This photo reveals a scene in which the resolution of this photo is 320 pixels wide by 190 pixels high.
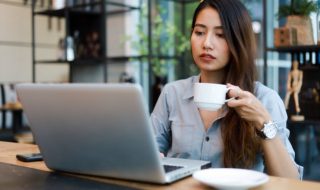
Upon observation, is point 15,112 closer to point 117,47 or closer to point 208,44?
point 117,47

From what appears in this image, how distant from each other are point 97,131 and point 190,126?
545 millimetres

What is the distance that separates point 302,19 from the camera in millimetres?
2355

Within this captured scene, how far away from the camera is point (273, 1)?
2.59m

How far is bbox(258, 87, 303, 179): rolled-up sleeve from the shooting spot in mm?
1241

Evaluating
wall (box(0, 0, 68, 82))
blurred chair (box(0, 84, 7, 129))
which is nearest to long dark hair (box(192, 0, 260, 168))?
blurred chair (box(0, 84, 7, 129))

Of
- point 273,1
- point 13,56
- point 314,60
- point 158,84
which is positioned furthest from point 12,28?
point 314,60

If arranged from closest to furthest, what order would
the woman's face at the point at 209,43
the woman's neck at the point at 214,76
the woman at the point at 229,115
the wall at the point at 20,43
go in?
the woman at the point at 229,115 → the woman's face at the point at 209,43 → the woman's neck at the point at 214,76 → the wall at the point at 20,43

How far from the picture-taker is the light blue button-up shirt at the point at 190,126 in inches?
50.3

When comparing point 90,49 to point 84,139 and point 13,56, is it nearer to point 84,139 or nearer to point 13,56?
point 13,56

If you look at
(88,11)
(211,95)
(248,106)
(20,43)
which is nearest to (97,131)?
(211,95)

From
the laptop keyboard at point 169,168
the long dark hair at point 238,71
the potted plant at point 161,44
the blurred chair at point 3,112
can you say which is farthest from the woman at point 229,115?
the blurred chair at point 3,112

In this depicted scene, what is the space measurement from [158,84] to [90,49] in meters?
0.77

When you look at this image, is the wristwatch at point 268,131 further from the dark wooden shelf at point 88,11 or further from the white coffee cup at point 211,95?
the dark wooden shelf at point 88,11

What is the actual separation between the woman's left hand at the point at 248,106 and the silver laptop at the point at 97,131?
19cm
